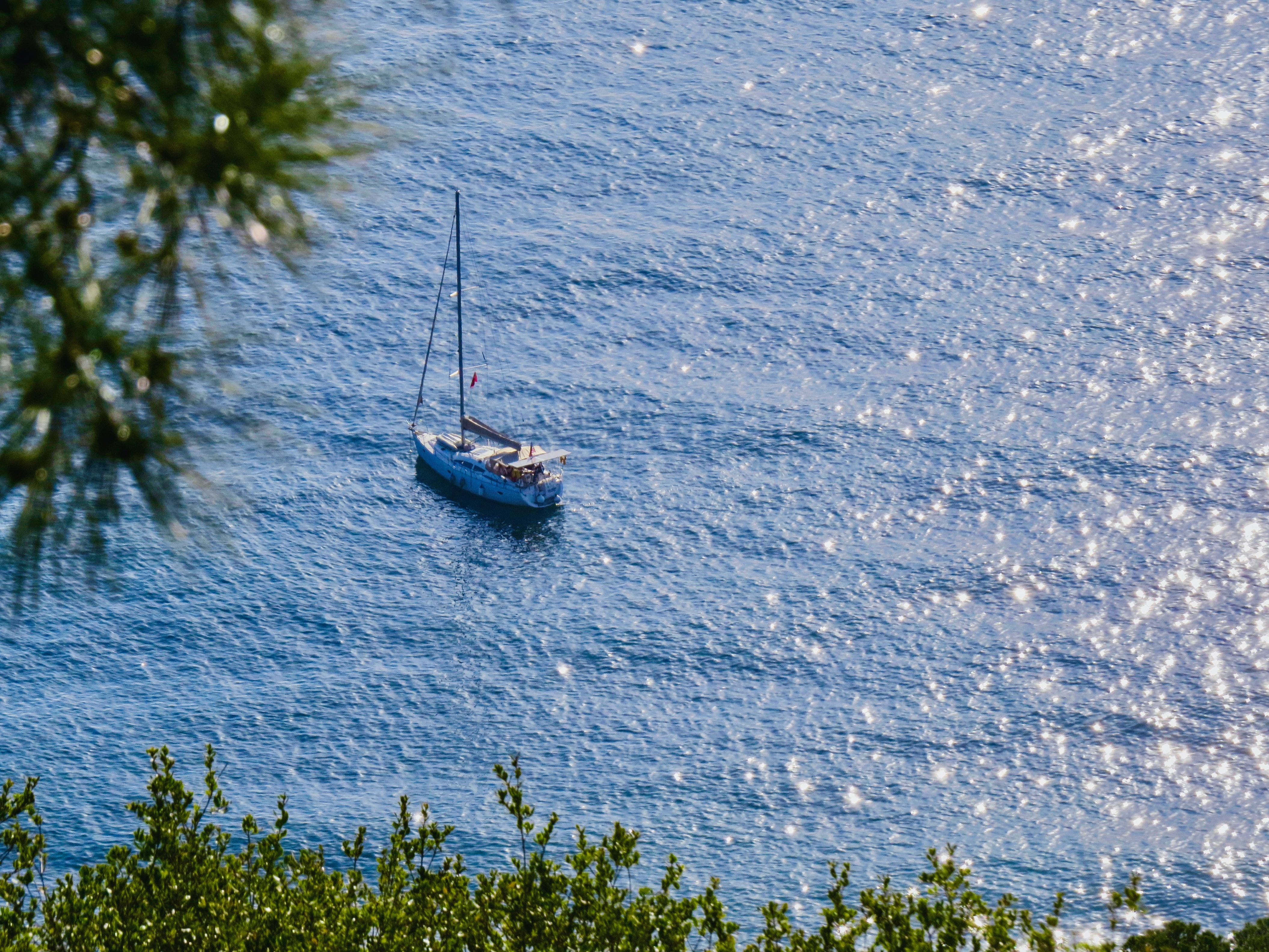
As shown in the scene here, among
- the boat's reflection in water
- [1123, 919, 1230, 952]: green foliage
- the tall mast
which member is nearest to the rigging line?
the tall mast

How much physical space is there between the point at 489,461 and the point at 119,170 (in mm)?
103535

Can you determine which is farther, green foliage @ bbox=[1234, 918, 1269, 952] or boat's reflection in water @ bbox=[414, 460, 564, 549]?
boat's reflection in water @ bbox=[414, 460, 564, 549]

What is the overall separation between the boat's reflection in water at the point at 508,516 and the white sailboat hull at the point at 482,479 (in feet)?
1.28

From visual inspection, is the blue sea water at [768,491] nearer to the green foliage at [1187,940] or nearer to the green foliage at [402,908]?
the green foliage at [1187,940]

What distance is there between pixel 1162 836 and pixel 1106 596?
22365 millimetres

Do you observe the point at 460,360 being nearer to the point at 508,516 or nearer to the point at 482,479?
the point at 482,479

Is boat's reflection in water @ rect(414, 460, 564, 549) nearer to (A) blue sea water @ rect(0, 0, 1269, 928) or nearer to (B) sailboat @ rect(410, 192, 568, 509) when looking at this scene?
(B) sailboat @ rect(410, 192, 568, 509)

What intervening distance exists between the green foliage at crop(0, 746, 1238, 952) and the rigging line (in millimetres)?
93256

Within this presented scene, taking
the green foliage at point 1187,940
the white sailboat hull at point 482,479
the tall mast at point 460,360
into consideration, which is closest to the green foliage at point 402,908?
the green foliage at point 1187,940

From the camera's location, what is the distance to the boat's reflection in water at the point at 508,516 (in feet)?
370

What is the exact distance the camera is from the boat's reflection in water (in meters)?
113

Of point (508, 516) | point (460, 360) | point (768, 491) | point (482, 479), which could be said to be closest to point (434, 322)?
point (460, 360)

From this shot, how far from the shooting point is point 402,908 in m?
24.1

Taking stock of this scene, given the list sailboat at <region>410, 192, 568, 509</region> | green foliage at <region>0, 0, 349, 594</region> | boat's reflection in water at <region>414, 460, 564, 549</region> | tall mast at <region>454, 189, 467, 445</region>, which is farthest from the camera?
tall mast at <region>454, 189, 467, 445</region>
